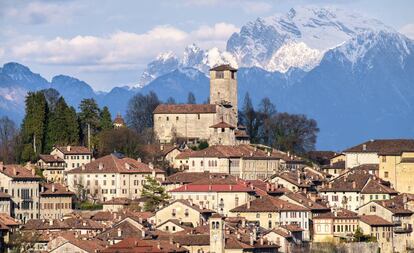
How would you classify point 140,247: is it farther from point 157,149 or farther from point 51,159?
point 157,149

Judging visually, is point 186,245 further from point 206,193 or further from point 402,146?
point 402,146

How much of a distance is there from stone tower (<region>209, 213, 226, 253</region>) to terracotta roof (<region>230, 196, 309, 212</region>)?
12.5m

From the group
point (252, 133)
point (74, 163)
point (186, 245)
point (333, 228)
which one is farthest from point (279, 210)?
point (252, 133)

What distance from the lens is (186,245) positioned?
7869cm

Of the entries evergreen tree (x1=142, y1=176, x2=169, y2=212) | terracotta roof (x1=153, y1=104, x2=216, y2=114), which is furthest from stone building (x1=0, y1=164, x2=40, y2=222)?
terracotta roof (x1=153, y1=104, x2=216, y2=114)

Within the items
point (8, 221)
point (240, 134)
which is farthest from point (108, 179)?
point (240, 134)

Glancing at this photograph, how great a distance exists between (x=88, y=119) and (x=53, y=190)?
1705 centimetres

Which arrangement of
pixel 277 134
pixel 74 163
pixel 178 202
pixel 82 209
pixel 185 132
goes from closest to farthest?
pixel 178 202 → pixel 82 209 → pixel 74 163 → pixel 185 132 → pixel 277 134

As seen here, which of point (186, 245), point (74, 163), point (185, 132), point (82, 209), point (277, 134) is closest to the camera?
point (186, 245)

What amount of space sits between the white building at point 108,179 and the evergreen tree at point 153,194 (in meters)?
3.23

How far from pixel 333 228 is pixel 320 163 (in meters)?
32.7

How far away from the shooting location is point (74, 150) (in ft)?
354

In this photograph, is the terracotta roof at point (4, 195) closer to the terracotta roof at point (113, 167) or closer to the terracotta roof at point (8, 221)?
the terracotta roof at point (8, 221)

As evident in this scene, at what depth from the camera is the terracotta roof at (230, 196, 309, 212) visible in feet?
301
